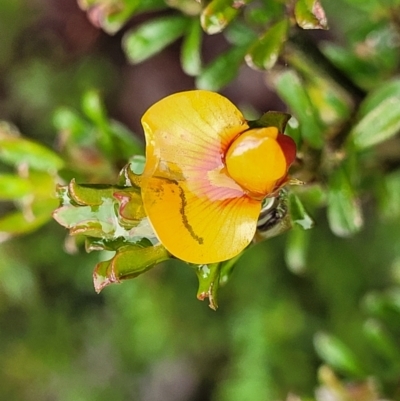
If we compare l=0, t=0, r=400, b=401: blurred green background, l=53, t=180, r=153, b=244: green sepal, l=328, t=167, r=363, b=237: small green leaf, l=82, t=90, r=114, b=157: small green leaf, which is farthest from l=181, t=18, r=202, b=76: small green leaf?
l=0, t=0, r=400, b=401: blurred green background

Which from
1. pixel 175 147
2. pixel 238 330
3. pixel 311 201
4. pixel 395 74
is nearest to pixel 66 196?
pixel 175 147

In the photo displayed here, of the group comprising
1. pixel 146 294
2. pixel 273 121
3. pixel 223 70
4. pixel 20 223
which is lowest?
pixel 146 294

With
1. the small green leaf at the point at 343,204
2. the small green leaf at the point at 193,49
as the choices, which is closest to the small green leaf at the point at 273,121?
the small green leaf at the point at 343,204

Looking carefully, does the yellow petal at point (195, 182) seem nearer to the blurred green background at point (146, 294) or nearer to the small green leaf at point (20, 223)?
the small green leaf at point (20, 223)

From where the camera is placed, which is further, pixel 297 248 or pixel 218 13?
pixel 297 248

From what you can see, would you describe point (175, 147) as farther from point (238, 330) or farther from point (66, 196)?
point (238, 330)

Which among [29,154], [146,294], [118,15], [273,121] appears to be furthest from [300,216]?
[146,294]

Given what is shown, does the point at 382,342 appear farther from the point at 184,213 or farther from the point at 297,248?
the point at 184,213
